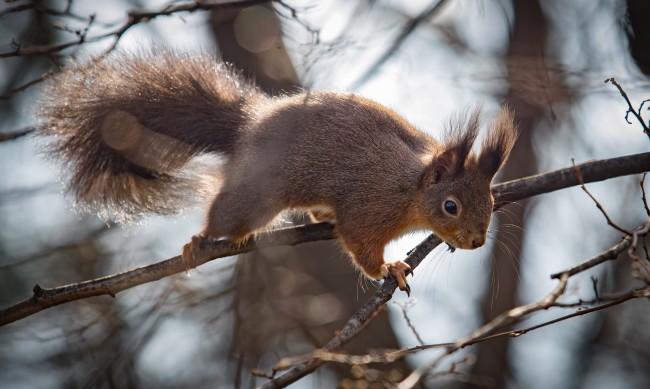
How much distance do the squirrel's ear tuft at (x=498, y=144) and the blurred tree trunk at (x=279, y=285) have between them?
171 cm

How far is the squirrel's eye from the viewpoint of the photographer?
3.77 meters

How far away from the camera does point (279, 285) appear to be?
213 inches

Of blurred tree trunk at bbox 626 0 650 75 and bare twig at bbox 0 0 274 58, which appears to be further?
blurred tree trunk at bbox 626 0 650 75

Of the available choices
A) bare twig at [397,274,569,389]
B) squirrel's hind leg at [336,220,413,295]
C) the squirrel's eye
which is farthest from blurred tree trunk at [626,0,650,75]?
bare twig at [397,274,569,389]

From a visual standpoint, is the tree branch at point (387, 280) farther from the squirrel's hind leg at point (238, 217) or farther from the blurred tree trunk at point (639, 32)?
the blurred tree trunk at point (639, 32)

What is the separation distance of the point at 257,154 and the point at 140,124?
29.2 inches

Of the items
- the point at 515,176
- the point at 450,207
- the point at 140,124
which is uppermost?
the point at 140,124

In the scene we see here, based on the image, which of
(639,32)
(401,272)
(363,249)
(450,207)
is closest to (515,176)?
(639,32)

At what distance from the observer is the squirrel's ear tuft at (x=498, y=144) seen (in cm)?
380

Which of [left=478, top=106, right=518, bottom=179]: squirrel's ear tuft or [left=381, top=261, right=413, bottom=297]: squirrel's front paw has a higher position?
[left=478, top=106, right=518, bottom=179]: squirrel's ear tuft

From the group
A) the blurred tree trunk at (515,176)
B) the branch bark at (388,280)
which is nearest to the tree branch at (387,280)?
the branch bark at (388,280)

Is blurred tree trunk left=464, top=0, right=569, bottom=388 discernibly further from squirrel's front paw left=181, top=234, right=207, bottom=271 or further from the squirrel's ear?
squirrel's front paw left=181, top=234, right=207, bottom=271

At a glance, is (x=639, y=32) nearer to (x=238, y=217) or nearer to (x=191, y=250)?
(x=238, y=217)

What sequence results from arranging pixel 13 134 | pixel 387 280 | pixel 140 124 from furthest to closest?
pixel 140 124 < pixel 13 134 < pixel 387 280
